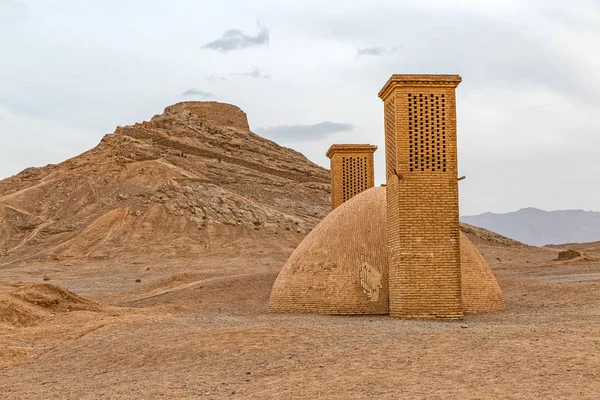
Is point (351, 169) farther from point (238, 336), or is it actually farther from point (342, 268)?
point (238, 336)

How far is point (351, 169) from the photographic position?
21.3 meters

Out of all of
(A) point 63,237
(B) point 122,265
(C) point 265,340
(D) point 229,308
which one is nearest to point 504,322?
(C) point 265,340

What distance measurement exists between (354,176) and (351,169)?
→ 21 cm

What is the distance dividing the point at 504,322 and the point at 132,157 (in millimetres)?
51435

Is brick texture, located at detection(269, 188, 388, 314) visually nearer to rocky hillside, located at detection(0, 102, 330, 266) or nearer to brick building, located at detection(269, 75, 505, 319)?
brick building, located at detection(269, 75, 505, 319)

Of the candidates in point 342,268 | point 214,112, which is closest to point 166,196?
point 214,112

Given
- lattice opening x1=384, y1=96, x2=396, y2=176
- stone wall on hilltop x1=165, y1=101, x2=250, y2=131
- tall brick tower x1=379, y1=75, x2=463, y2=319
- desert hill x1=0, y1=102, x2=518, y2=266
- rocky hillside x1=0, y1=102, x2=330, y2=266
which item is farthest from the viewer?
stone wall on hilltop x1=165, y1=101, x2=250, y2=131

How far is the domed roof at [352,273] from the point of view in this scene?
1548 cm

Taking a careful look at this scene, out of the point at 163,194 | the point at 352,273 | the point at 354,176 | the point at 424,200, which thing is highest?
the point at 163,194

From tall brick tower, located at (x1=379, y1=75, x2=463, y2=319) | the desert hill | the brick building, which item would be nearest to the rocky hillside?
the desert hill

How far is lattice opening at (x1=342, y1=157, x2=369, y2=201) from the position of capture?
21.3 metres

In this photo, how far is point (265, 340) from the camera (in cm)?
1048

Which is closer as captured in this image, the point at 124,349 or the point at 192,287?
the point at 124,349

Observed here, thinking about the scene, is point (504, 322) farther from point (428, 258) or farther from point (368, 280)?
point (368, 280)
